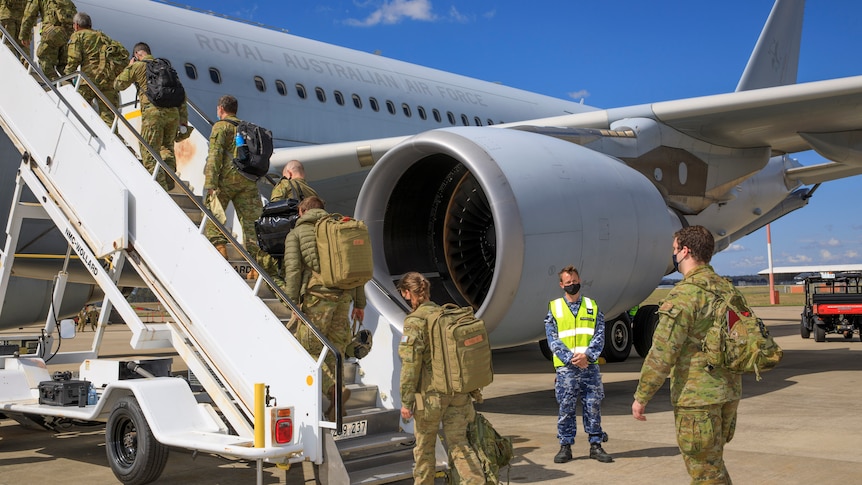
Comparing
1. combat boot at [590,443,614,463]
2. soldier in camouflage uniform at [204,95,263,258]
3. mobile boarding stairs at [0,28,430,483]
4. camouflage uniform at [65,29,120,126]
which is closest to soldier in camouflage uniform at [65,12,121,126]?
camouflage uniform at [65,29,120,126]

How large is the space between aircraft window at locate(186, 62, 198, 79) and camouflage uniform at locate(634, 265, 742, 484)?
6.88m

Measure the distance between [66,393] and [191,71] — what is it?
4533 millimetres

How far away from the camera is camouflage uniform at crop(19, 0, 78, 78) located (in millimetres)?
7254

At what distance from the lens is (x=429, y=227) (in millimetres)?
7918

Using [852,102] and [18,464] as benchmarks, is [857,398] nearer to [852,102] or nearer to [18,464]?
[852,102]

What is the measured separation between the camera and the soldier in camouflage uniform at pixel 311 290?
4.90 metres

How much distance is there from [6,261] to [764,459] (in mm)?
5541

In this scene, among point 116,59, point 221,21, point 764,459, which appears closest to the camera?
point 764,459

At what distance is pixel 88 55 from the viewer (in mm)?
7094

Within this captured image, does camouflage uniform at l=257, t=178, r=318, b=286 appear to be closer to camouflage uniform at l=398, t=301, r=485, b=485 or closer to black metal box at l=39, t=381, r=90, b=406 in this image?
black metal box at l=39, t=381, r=90, b=406

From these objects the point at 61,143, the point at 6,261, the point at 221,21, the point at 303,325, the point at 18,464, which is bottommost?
Answer: the point at 18,464

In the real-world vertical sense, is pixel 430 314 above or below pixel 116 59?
below

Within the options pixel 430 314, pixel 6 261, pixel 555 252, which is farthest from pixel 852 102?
pixel 6 261

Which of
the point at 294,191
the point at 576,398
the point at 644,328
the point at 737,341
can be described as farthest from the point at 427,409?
the point at 644,328
